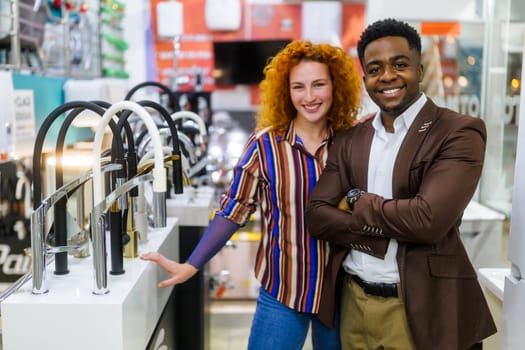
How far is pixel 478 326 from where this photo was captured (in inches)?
58.3

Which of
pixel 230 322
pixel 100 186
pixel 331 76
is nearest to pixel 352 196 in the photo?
pixel 331 76

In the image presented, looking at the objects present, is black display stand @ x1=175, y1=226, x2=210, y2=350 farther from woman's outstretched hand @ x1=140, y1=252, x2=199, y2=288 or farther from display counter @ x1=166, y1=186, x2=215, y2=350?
woman's outstretched hand @ x1=140, y1=252, x2=199, y2=288

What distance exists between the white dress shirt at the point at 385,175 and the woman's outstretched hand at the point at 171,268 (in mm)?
513

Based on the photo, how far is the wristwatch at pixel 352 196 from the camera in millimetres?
1493

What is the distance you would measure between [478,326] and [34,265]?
3.73ft

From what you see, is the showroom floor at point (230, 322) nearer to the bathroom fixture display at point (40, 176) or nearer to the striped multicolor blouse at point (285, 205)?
the striped multicolor blouse at point (285, 205)

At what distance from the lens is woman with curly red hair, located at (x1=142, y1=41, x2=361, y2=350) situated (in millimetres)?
1743

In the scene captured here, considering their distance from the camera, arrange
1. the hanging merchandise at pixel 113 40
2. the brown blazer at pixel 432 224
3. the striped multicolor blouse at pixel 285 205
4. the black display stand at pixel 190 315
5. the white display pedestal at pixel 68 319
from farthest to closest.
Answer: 1. the hanging merchandise at pixel 113 40
2. the black display stand at pixel 190 315
3. the striped multicolor blouse at pixel 285 205
4. the brown blazer at pixel 432 224
5. the white display pedestal at pixel 68 319

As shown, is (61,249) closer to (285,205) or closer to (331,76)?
(285,205)

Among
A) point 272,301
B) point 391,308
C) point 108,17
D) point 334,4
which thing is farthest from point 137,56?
point 391,308

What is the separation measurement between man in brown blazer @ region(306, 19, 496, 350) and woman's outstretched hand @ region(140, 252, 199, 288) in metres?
0.43

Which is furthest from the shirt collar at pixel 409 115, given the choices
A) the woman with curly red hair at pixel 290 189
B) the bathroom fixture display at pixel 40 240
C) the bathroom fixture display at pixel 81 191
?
the bathroom fixture display at pixel 40 240

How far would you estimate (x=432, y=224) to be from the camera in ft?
4.46

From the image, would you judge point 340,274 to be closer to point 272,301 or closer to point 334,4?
point 272,301
